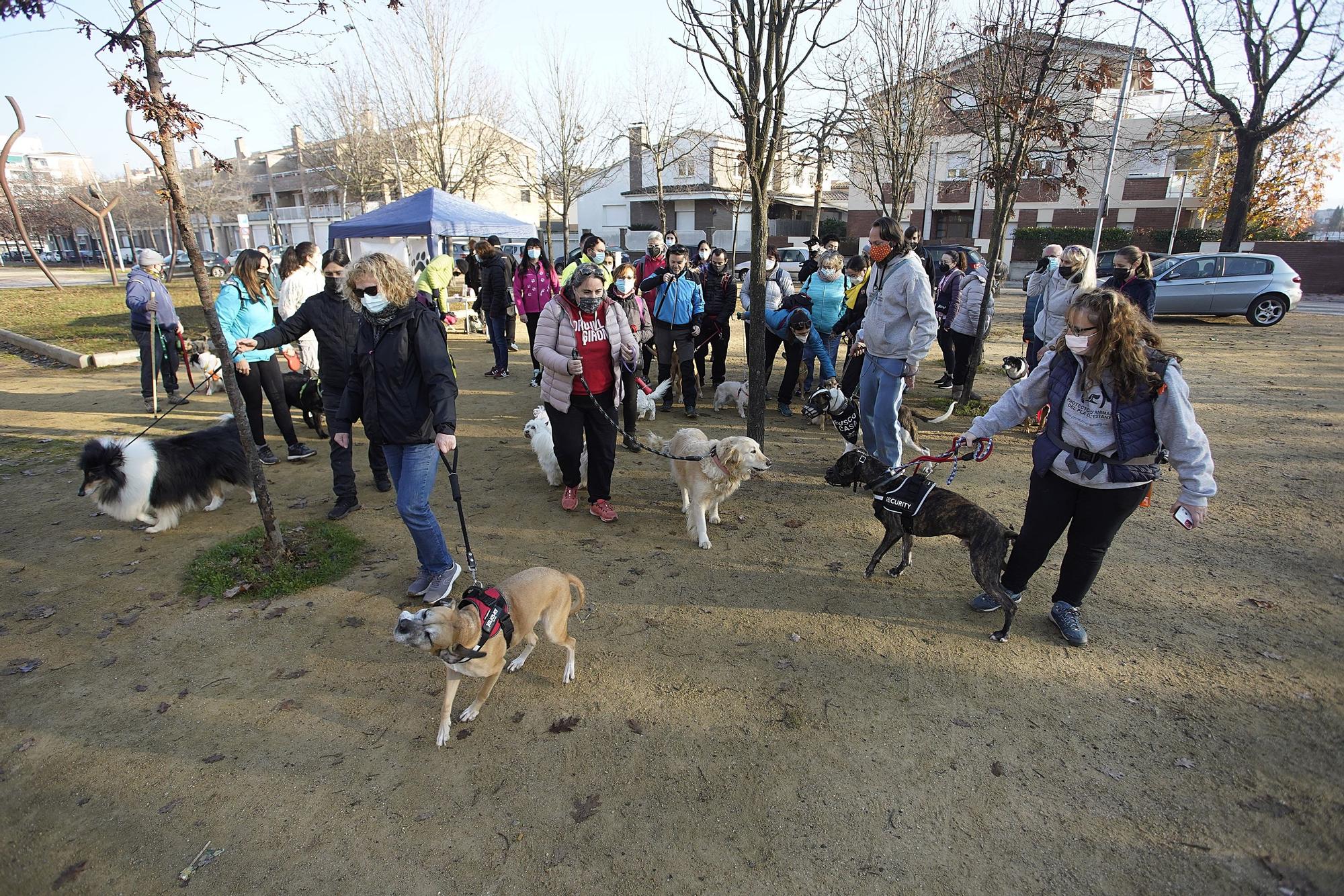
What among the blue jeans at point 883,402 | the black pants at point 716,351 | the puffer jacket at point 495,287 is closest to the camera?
the blue jeans at point 883,402

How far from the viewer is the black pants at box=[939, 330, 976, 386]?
8003mm

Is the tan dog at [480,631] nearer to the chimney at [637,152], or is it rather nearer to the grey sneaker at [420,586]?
the grey sneaker at [420,586]

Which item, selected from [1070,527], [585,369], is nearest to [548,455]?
[585,369]

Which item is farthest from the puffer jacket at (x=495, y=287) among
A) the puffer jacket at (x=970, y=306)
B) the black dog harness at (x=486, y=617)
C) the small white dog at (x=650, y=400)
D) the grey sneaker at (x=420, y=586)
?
the black dog harness at (x=486, y=617)

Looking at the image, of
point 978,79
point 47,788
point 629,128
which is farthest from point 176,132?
point 629,128

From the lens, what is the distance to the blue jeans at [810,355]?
7.83m

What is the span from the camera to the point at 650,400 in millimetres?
7609

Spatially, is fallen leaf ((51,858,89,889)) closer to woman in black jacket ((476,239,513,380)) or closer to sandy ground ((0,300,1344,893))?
sandy ground ((0,300,1344,893))

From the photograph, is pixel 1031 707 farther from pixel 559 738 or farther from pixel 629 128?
pixel 629 128

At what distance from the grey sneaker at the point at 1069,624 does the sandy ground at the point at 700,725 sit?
8 cm

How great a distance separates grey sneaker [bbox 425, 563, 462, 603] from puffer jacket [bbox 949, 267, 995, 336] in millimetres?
6789

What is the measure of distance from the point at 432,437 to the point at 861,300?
4.82 meters

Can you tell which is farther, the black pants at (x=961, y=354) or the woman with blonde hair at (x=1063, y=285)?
the black pants at (x=961, y=354)

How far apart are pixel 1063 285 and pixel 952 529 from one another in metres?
3.41
